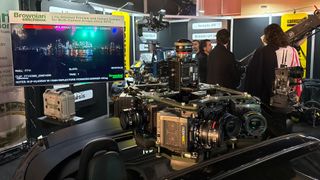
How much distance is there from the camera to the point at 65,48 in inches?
153

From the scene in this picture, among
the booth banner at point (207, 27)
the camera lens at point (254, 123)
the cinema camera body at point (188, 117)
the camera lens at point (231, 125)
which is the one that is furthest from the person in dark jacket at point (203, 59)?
the camera lens at point (231, 125)

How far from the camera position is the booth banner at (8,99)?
165 inches

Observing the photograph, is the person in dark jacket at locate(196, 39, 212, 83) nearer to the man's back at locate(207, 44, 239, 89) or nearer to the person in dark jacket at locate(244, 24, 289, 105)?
the man's back at locate(207, 44, 239, 89)

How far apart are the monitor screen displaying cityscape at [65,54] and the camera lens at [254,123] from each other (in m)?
2.51

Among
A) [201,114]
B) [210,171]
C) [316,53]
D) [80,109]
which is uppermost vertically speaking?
[316,53]

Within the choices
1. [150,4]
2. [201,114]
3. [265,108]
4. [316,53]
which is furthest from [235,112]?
[150,4]

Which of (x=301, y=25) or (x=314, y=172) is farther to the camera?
(x=301, y=25)

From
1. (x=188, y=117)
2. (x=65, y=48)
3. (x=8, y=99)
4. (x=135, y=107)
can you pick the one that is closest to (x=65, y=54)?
Result: (x=65, y=48)

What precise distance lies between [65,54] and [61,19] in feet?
1.26

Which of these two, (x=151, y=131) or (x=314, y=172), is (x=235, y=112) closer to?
(x=151, y=131)

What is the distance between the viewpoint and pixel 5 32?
417 cm

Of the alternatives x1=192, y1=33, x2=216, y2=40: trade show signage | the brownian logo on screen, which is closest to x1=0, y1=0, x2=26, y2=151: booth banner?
the brownian logo on screen

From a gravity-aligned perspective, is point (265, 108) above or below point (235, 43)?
below

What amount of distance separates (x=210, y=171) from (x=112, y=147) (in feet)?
1.38
